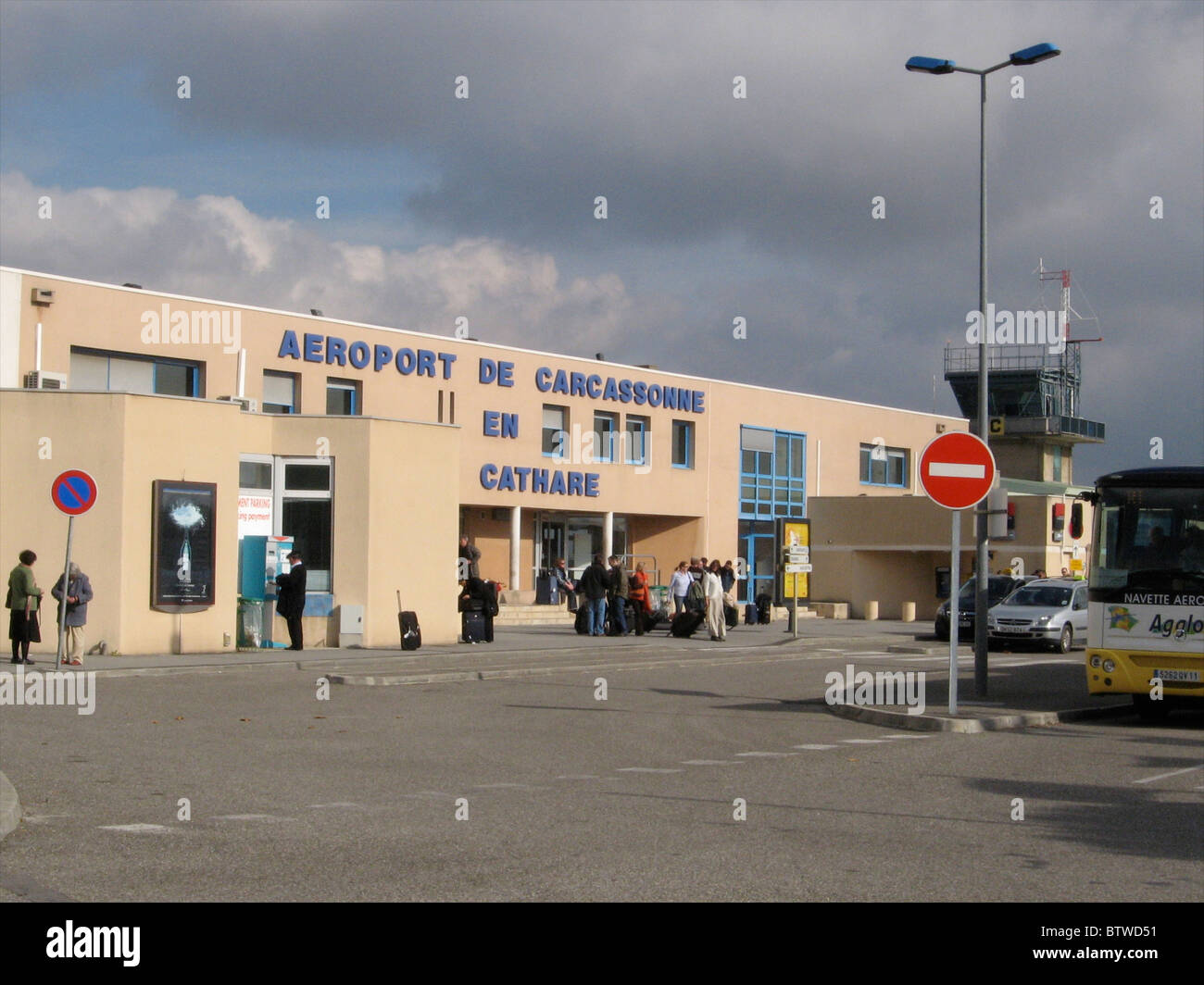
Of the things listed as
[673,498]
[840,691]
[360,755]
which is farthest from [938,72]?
[673,498]

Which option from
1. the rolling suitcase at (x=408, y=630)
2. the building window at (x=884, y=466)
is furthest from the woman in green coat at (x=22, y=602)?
the building window at (x=884, y=466)

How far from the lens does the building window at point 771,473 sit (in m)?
52.9

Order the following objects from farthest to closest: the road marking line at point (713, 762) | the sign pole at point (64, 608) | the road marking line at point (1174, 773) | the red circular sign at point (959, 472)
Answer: the sign pole at point (64, 608), the red circular sign at point (959, 472), the road marking line at point (713, 762), the road marking line at point (1174, 773)

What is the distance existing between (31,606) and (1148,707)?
16.2 metres

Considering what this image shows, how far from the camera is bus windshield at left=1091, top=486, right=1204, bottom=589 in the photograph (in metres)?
16.0

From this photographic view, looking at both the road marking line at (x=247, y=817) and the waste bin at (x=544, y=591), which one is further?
the waste bin at (x=544, y=591)

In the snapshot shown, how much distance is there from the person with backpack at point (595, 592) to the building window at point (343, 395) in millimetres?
10217

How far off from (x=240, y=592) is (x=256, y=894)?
71.1ft

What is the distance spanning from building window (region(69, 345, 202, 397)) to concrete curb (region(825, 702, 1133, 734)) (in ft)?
70.3

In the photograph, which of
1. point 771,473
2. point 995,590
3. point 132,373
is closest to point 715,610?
point 995,590

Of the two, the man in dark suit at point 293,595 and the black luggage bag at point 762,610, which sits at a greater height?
the man in dark suit at point 293,595

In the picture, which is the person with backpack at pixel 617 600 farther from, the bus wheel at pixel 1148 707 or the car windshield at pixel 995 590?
the bus wheel at pixel 1148 707

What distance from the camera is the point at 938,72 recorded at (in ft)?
62.2
